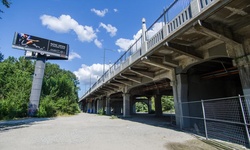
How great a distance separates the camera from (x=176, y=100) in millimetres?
10055

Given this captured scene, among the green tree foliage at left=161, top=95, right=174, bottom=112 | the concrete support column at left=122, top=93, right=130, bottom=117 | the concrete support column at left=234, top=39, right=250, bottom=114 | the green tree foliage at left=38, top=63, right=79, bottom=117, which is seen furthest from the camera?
the green tree foliage at left=161, top=95, right=174, bottom=112

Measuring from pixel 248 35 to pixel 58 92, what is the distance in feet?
87.1

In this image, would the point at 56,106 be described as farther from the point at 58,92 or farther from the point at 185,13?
the point at 185,13

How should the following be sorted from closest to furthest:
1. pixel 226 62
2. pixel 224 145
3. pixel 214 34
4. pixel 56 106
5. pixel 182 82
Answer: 1. pixel 224 145
2. pixel 214 34
3. pixel 226 62
4. pixel 182 82
5. pixel 56 106

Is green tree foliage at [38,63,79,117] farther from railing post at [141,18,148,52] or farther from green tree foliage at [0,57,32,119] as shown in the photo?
railing post at [141,18,148,52]

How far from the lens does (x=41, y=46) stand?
79.3ft

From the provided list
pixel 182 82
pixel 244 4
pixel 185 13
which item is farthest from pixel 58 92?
pixel 244 4

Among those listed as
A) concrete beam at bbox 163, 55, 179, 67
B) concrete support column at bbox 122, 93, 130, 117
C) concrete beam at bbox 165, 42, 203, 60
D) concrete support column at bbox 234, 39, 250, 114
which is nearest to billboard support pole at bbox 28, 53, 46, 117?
concrete support column at bbox 122, 93, 130, 117

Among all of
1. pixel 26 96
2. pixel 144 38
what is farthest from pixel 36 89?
pixel 144 38

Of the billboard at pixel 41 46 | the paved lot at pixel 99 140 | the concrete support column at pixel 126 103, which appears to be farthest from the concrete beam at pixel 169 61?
the billboard at pixel 41 46

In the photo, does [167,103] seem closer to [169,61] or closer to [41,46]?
[41,46]

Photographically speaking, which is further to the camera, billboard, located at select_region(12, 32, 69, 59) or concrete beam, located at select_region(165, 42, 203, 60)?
billboard, located at select_region(12, 32, 69, 59)

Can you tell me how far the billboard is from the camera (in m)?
22.5

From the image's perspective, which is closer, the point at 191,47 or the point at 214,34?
the point at 214,34
